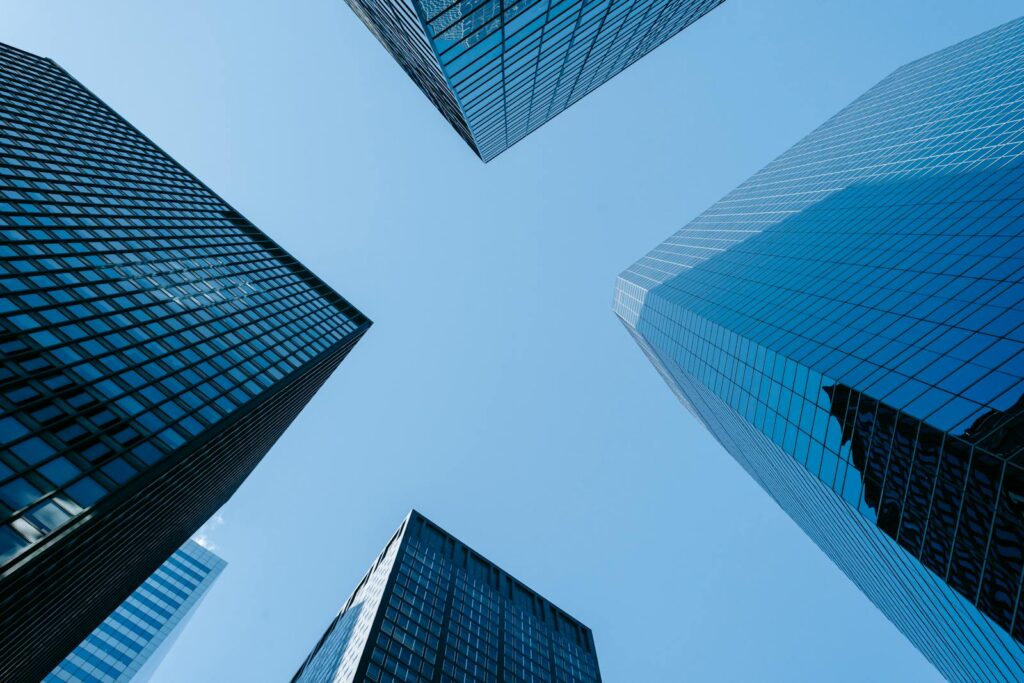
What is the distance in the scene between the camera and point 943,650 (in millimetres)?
43938

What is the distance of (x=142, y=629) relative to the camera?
8544 cm

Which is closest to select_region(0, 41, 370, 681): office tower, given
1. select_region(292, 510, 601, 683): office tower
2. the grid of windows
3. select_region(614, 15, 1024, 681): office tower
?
the grid of windows

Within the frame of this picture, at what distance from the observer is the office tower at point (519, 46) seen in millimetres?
27109

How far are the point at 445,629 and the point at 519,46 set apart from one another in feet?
192

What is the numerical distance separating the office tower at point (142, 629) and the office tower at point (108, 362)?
4011 cm

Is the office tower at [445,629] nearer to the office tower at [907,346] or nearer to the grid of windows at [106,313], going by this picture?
the grid of windows at [106,313]

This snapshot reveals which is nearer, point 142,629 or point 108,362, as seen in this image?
point 108,362

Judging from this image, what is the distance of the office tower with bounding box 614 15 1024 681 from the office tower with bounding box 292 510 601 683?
36981 mm

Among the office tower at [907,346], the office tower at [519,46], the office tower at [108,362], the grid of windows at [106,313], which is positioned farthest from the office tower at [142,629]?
the office tower at [907,346]

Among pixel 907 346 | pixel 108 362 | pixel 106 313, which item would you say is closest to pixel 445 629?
pixel 106 313

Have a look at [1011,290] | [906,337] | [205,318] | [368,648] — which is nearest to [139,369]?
[205,318]

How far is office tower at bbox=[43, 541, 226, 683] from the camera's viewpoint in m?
73.4

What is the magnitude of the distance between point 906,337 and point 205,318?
41672 millimetres

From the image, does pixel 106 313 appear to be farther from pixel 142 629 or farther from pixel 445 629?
pixel 142 629
